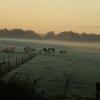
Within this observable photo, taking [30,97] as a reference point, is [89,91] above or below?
below

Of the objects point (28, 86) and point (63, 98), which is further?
point (63, 98)

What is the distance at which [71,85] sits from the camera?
1961 centimetres

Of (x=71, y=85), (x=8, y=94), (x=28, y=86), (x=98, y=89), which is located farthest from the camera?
(x=71, y=85)

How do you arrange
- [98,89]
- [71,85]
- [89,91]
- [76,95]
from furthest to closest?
[71,85] < [89,91] < [76,95] < [98,89]

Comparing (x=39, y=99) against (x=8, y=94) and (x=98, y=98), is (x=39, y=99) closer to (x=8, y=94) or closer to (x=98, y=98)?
(x=8, y=94)

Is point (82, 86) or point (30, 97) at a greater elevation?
point (30, 97)

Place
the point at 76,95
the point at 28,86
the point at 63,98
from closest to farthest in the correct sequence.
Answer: the point at 28,86, the point at 63,98, the point at 76,95

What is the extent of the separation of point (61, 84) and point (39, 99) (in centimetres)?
1115

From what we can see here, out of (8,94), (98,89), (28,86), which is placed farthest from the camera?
(28,86)

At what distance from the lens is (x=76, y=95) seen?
16219 millimetres

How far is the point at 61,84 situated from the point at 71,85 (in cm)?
61

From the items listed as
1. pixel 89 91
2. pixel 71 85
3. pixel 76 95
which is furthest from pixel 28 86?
pixel 71 85

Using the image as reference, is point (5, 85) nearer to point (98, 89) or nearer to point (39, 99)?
point (39, 99)

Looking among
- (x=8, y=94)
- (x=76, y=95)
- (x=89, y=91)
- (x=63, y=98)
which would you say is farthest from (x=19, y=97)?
(x=89, y=91)
